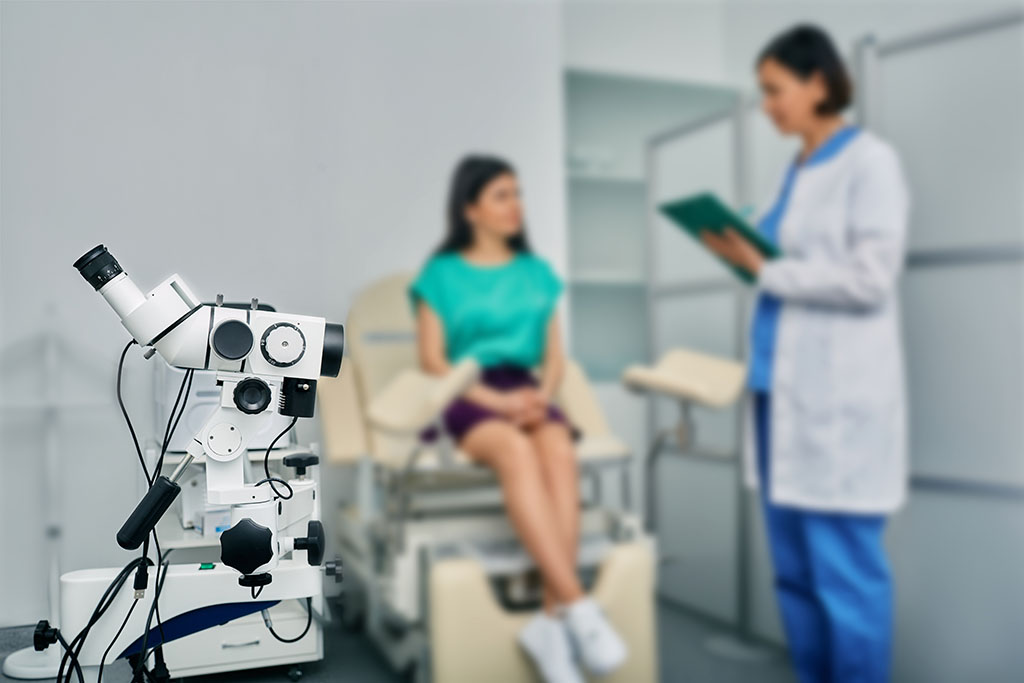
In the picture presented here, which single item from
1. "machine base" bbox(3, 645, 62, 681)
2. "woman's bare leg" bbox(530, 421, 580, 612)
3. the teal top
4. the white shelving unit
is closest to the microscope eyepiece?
"machine base" bbox(3, 645, 62, 681)

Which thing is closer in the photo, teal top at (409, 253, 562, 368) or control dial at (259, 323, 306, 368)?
control dial at (259, 323, 306, 368)

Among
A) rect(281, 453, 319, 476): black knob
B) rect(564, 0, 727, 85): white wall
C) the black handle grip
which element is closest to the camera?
the black handle grip

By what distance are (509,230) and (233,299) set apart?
367 mm

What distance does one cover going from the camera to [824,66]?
85 cm

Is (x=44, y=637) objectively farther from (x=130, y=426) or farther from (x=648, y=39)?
(x=648, y=39)

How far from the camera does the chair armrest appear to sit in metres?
0.80

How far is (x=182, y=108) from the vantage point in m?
0.60

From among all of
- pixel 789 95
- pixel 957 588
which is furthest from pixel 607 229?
pixel 957 588

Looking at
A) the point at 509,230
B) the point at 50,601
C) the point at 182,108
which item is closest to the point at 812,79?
the point at 509,230

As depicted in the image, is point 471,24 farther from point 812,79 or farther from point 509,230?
point 812,79

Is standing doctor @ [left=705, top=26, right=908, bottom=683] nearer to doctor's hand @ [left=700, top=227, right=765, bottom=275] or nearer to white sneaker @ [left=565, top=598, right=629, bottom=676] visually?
doctor's hand @ [left=700, top=227, right=765, bottom=275]

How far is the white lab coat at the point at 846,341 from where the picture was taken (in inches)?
31.2

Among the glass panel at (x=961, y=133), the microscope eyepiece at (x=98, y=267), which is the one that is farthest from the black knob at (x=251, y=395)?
the glass panel at (x=961, y=133)

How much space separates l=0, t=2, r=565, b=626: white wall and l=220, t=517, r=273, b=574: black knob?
0.50ft
